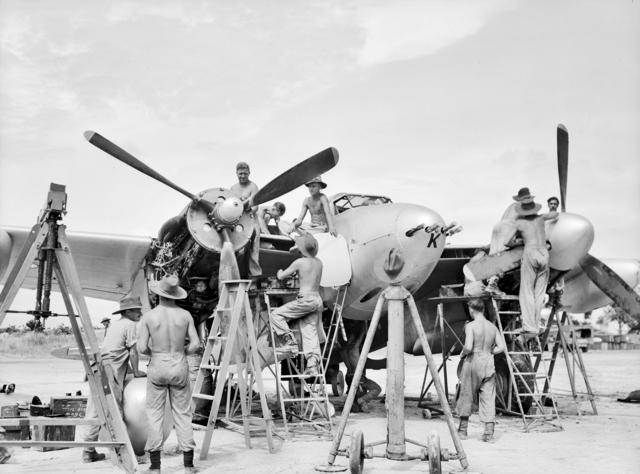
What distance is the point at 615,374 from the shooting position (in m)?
24.2

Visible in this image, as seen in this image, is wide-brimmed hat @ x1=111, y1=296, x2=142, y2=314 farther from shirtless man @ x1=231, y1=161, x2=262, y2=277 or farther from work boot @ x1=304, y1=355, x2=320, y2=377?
work boot @ x1=304, y1=355, x2=320, y2=377

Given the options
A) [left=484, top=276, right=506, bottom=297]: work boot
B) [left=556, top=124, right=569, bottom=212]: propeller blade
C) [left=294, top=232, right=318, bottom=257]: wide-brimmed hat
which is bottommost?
[left=484, top=276, right=506, bottom=297]: work boot

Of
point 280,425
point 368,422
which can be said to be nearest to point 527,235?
point 368,422

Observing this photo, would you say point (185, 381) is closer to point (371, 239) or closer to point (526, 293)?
point (371, 239)

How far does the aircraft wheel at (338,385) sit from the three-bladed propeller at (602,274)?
18.0 feet

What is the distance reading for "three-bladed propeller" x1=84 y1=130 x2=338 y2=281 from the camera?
353 inches

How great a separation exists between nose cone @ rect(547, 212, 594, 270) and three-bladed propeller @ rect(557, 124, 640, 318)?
792mm

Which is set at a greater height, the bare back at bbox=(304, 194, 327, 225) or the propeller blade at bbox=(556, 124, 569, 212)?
the propeller blade at bbox=(556, 124, 569, 212)

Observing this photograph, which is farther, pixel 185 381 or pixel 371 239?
pixel 371 239

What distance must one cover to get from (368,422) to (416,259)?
275 centimetres

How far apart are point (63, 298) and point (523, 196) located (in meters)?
7.50

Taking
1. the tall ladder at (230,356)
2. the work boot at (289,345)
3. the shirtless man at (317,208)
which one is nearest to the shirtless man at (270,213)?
the shirtless man at (317,208)

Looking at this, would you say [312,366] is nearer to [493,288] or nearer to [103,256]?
[493,288]

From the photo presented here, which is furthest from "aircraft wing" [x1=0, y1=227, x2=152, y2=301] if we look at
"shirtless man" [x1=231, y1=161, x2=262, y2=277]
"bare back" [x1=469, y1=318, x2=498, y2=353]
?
"bare back" [x1=469, y1=318, x2=498, y2=353]
